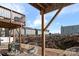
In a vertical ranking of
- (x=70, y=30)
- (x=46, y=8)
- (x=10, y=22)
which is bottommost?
(x=70, y=30)

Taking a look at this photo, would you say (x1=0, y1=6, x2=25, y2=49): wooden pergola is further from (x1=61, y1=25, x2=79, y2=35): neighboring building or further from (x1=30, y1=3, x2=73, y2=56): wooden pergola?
(x1=61, y1=25, x2=79, y2=35): neighboring building

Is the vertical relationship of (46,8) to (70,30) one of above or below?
above

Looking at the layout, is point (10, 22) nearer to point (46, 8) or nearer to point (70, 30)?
point (46, 8)

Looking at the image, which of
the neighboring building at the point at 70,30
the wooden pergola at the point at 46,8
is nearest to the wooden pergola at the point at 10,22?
the wooden pergola at the point at 46,8

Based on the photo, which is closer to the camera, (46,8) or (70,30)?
(70,30)

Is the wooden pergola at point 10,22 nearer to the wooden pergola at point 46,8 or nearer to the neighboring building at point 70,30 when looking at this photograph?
the wooden pergola at point 46,8

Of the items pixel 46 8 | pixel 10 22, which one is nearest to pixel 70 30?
pixel 46 8

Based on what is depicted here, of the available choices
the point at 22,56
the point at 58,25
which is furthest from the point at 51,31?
the point at 22,56

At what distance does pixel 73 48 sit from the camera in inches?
129

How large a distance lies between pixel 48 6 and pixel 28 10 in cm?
46

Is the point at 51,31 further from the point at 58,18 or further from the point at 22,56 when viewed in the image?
the point at 22,56

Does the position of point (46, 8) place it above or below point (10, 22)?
above

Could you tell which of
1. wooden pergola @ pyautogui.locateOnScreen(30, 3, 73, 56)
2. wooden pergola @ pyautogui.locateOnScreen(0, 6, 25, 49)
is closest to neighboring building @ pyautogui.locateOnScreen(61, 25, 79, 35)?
wooden pergola @ pyautogui.locateOnScreen(30, 3, 73, 56)

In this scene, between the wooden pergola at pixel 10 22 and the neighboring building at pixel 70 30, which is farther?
the wooden pergola at pixel 10 22
